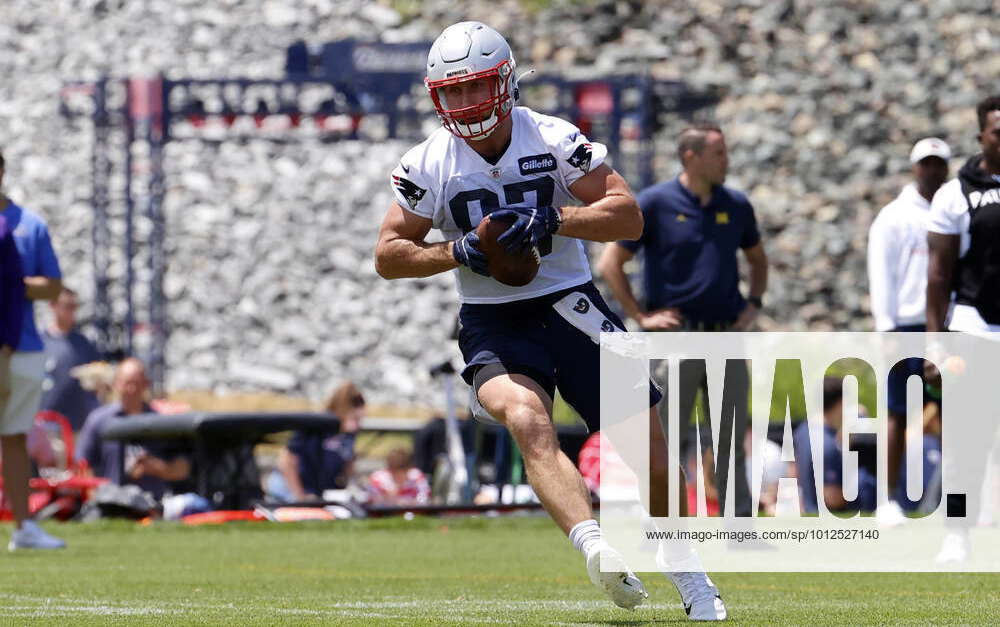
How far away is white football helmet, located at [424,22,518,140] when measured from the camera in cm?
691

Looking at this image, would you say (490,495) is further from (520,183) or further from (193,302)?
(193,302)

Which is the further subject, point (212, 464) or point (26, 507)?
point (212, 464)

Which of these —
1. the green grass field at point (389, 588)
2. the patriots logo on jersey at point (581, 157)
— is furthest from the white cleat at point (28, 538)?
the patriots logo on jersey at point (581, 157)

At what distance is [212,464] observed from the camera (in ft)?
48.4

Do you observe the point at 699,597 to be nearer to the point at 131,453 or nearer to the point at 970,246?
the point at 970,246

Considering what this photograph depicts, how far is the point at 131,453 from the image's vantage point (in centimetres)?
1532

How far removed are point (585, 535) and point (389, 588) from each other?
2.17 metres

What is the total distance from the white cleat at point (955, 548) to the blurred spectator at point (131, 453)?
7.07 metres

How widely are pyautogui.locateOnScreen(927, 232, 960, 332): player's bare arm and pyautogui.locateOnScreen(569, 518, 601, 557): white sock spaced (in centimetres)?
329

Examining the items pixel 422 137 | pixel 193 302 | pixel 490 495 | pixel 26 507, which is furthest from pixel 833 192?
pixel 26 507

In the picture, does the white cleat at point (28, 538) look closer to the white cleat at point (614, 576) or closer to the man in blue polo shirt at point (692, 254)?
the man in blue polo shirt at point (692, 254)

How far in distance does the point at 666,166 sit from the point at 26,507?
69.0 feet

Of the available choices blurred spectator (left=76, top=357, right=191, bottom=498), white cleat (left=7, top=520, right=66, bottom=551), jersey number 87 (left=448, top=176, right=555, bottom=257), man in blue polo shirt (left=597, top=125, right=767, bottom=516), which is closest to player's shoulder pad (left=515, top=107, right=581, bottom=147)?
jersey number 87 (left=448, top=176, right=555, bottom=257)

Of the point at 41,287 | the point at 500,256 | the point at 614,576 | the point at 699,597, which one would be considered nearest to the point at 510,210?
the point at 500,256
